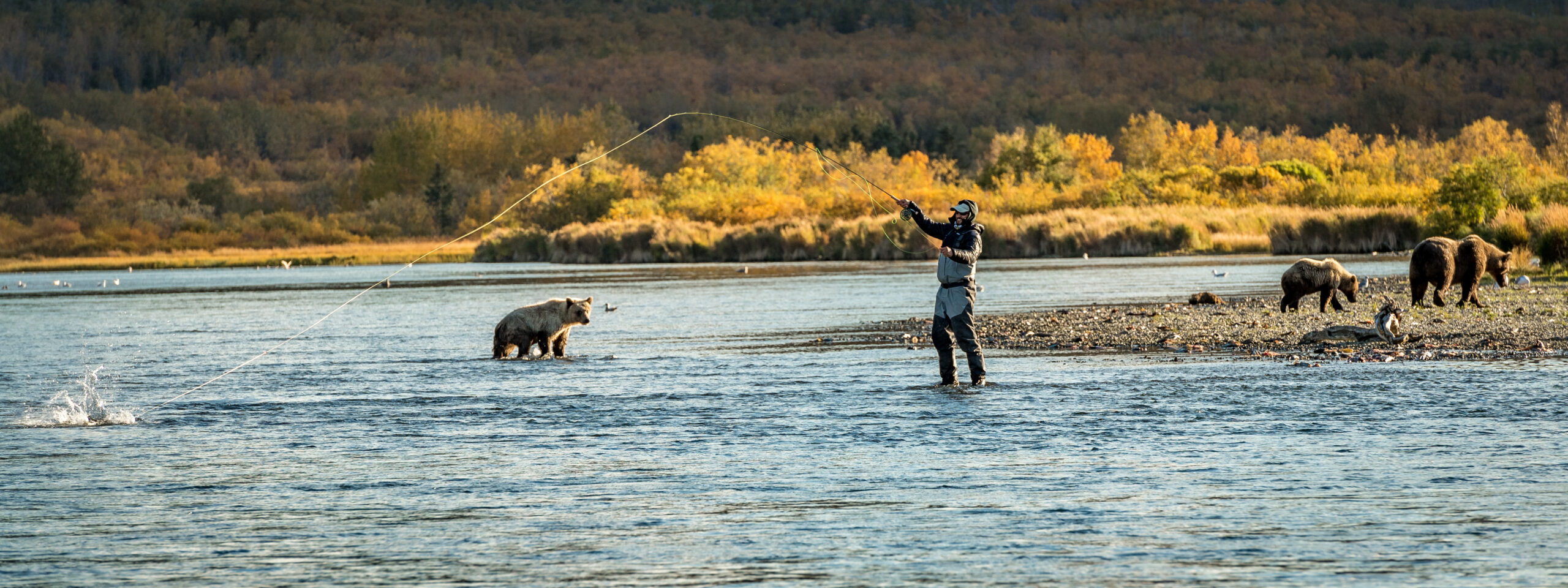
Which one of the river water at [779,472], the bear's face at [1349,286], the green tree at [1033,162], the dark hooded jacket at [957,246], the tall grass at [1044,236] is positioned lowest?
the river water at [779,472]

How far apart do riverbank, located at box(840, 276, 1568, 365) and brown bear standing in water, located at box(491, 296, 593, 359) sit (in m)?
3.99

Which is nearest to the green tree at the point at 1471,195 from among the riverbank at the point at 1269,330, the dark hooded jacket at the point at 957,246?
the riverbank at the point at 1269,330

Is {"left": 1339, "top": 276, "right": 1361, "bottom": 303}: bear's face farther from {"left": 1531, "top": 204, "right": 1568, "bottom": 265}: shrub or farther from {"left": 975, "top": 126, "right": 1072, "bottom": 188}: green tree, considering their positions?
{"left": 975, "top": 126, "right": 1072, "bottom": 188}: green tree

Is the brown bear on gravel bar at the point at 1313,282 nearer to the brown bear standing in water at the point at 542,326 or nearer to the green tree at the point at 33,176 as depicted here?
the brown bear standing in water at the point at 542,326

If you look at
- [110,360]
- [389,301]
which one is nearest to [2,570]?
[110,360]

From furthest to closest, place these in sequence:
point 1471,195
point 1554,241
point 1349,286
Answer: point 1471,195 → point 1554,241 → point 1349,286

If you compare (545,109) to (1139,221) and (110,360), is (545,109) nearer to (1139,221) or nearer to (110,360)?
(1139,221)

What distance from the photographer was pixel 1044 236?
65562mm

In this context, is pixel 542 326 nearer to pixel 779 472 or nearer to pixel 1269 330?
pixel 1269 330

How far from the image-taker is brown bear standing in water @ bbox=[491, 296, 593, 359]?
1955cm

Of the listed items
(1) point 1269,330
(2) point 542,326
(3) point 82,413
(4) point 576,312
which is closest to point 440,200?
(2) point 542,326

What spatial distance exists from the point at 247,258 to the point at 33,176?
55525 mm

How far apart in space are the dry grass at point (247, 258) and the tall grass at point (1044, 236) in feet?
36.6

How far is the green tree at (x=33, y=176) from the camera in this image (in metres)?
132
